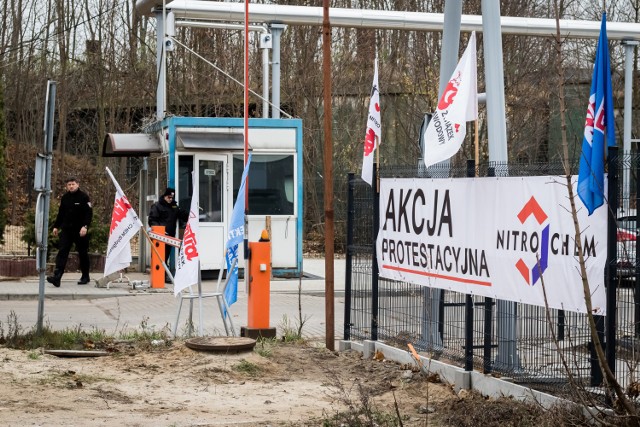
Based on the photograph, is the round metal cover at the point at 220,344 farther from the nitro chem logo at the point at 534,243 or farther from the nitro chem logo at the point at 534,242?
the nitro chem logo at the point at 534,243

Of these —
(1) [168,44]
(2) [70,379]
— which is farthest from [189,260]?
(1) [168,44]

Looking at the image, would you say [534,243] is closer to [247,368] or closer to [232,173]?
[247,368]

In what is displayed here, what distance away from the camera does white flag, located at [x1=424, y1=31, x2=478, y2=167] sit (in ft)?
33.3

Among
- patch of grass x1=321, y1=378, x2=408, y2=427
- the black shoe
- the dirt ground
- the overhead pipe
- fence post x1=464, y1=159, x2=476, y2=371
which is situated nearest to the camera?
patch of grass x1=321, y1=378, x2=408, y2=427

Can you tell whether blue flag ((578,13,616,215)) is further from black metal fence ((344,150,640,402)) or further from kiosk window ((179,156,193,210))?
kiosk window ((179,156,193,210))

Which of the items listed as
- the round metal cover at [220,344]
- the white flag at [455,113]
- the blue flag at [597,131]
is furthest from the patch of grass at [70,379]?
the blue flag at [597,131]

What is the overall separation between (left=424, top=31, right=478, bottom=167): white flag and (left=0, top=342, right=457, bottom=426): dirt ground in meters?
2.11

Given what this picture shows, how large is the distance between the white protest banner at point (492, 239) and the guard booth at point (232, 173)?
1116cm

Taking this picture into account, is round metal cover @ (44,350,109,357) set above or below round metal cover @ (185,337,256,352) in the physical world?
below

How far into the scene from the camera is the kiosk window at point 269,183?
22781 mm

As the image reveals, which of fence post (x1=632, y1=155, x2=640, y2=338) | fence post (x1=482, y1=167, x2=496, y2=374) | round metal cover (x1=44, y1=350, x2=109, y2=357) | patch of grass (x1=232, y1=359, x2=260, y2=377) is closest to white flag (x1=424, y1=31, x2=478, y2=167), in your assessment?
fence post (x1=482, y1=167, x2=496, y2=374)

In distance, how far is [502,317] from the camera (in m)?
9.15

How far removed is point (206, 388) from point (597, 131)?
4.19 m

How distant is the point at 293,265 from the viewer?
2325 cm
